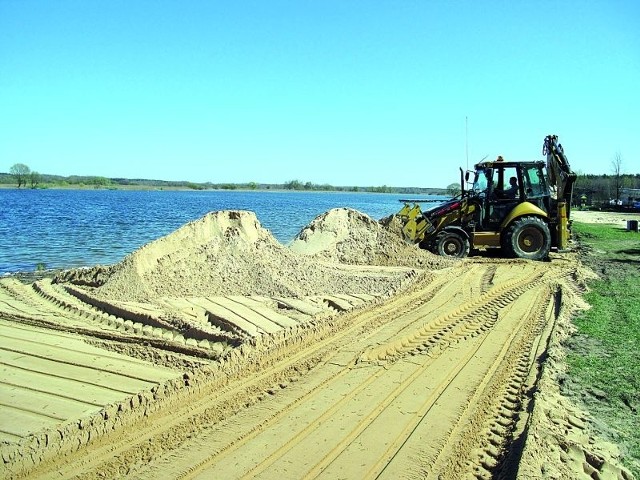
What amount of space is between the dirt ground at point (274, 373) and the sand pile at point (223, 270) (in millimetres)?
40

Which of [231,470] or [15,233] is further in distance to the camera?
[15,233]

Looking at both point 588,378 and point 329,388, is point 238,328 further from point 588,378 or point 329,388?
point 588,378

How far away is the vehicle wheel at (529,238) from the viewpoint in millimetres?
14486

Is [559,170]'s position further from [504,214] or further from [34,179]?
[34,179]

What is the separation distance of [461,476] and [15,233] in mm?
23652

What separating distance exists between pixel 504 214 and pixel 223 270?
341 inches

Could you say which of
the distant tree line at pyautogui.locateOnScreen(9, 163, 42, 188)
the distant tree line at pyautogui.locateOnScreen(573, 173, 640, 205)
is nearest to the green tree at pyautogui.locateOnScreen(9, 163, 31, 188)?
the distant tree line at pyautogui.locateOnScreen(9, 163, 42, 188)

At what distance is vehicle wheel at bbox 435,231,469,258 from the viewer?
14922 mm

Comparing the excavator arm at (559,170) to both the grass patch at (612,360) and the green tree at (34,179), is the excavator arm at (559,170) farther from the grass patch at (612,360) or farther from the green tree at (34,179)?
the green tree at (34,179)

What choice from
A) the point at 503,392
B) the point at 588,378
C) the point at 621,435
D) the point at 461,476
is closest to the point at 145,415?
the point at 461,476

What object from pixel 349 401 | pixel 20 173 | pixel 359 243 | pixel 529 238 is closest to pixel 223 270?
pixel 359 243

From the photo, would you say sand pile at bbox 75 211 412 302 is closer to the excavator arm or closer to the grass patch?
the grass patch

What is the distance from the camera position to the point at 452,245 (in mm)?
14984

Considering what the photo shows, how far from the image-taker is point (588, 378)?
5.38m
